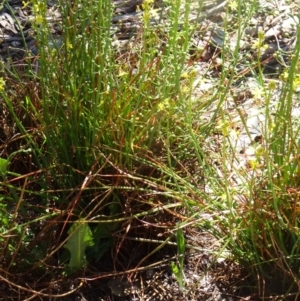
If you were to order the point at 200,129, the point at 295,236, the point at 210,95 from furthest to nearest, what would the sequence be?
1. the point at 210,95
2. the point at 200,129
3. the point at 295,236

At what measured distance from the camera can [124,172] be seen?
7.06 feet

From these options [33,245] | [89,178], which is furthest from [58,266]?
[89,178]

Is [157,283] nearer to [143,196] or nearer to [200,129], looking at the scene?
[143,196]

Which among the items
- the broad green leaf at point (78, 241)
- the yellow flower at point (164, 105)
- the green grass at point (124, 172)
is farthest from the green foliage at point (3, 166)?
the yellow flower at point (164, 105)

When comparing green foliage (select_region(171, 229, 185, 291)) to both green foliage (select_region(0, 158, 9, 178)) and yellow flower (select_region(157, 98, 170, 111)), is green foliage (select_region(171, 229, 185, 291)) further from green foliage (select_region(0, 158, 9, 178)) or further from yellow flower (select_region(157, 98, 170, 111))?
green foliage (select_region(0, 158, 9, 178))

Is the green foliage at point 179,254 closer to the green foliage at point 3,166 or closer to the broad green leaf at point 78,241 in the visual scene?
the broad green leaf at point 78,241

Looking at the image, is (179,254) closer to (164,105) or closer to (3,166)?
(164,105)

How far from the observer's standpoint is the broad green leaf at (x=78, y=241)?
2.13 meters

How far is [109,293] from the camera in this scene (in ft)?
7.29

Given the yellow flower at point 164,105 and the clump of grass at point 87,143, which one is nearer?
the yellow flower at point 164,105

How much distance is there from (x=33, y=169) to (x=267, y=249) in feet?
3.17

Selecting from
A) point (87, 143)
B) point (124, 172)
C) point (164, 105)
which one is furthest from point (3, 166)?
point (164, 105)

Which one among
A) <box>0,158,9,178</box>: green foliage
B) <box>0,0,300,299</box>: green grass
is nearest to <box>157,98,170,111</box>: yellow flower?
<box>0,0,300,299</box>: green grass

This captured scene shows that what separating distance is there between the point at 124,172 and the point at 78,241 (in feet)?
0.86
